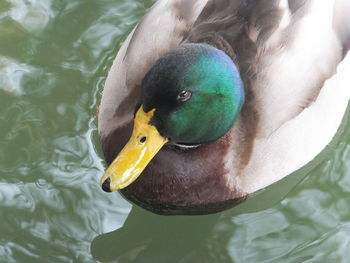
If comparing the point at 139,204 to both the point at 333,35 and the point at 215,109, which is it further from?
the point at 333,35

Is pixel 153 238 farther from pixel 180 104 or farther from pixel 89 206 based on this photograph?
pixel 180 104

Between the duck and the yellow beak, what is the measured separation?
13mm

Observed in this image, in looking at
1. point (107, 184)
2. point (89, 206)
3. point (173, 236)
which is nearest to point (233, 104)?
point (107, 184)

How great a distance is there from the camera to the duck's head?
3236mm

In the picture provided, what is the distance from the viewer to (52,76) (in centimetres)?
477

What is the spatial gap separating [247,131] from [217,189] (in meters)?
0.33

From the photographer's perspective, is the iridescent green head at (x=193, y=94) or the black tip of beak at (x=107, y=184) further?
the black tip of beak at (x=107, y=184)

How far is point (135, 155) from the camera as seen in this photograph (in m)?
3.43

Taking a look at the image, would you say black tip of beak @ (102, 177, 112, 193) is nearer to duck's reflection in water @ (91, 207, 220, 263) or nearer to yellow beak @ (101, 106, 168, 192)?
yellow beak @ (101, 106, 168, 192)

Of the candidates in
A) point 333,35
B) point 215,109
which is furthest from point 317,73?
point 215,109

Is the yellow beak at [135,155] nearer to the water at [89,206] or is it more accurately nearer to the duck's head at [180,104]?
the duck's head at [180,104]

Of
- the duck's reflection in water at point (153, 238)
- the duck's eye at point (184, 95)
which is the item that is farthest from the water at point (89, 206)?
the duck's eye at point (184, 95)

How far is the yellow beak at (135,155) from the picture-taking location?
3400mm

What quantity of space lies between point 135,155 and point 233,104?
0.52 metres
